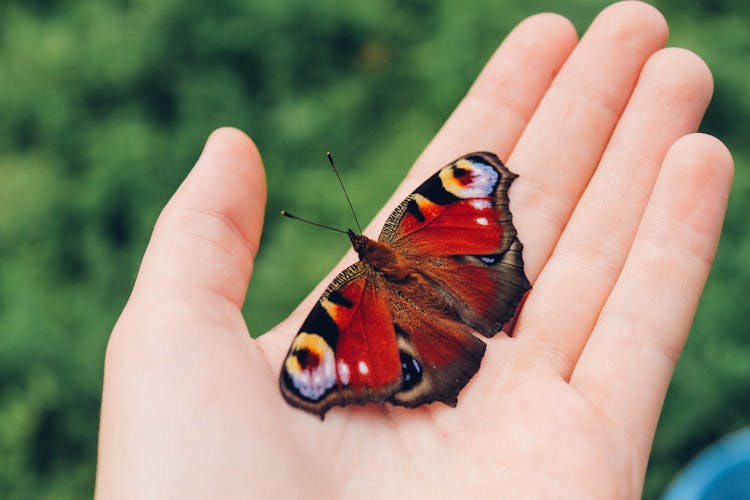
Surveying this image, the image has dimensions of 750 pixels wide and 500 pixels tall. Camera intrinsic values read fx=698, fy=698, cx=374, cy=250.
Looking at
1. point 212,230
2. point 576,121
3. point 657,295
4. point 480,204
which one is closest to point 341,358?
point 212,230

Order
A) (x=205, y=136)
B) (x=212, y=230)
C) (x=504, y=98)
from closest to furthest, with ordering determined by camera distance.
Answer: (x=212, y=230)
(x=504, y=98)
(x=205, y=136)

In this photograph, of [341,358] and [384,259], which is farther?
[384,259]

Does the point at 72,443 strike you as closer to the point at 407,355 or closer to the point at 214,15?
the point at 407,355

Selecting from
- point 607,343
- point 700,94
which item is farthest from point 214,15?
point 607,343

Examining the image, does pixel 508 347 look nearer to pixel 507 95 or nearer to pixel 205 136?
pixel 507 95

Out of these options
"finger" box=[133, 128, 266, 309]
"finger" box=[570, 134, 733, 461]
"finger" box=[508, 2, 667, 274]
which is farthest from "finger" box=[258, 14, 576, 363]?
"finger" box=[570, 134, 733, 461]

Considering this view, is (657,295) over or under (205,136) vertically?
over

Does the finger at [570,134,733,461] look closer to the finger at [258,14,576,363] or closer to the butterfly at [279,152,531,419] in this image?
the butterfly at [279,152,531,419]
